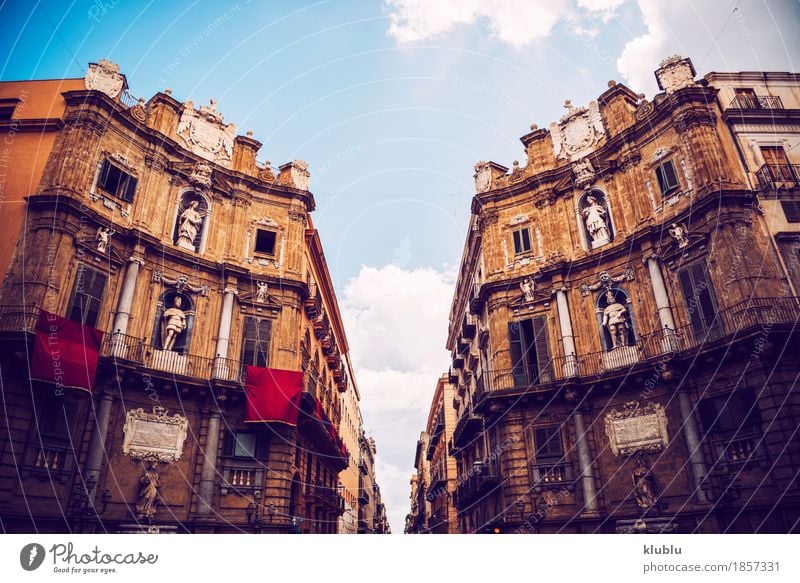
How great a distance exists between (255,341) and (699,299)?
15465 millimetres

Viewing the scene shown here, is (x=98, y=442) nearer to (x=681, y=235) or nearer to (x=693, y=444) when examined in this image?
(x=693, y=444)

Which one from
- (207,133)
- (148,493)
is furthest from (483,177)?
(148,493)

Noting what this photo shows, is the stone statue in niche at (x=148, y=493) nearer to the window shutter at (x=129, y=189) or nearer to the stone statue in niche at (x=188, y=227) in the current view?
the stone statue in niche at (x=188, y=227)

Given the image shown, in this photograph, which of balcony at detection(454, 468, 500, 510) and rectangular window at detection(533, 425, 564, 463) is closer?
rectangular window at detection(533, 425, 564, 463)

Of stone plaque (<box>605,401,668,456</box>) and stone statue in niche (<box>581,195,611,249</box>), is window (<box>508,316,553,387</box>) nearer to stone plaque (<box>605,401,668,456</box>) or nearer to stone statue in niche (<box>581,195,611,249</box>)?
stone plaque (<box>605,401,668,456</box>)

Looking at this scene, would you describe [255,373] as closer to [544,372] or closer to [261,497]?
[261,497]

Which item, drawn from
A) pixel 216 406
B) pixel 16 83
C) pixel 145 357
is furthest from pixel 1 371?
pixel 16 83

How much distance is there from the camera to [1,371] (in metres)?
12.6

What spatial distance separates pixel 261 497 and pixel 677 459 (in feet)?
43.9

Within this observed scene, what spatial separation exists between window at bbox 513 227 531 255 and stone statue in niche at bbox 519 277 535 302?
60.3 inches

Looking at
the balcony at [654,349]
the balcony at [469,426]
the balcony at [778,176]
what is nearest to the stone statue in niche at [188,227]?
the balcony at [654,349]

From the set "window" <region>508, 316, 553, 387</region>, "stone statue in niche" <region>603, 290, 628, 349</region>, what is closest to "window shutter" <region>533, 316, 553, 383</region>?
"window" <region>508, 316, 553, 387</region>

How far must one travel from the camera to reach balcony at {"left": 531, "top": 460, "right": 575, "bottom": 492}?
1744cm
